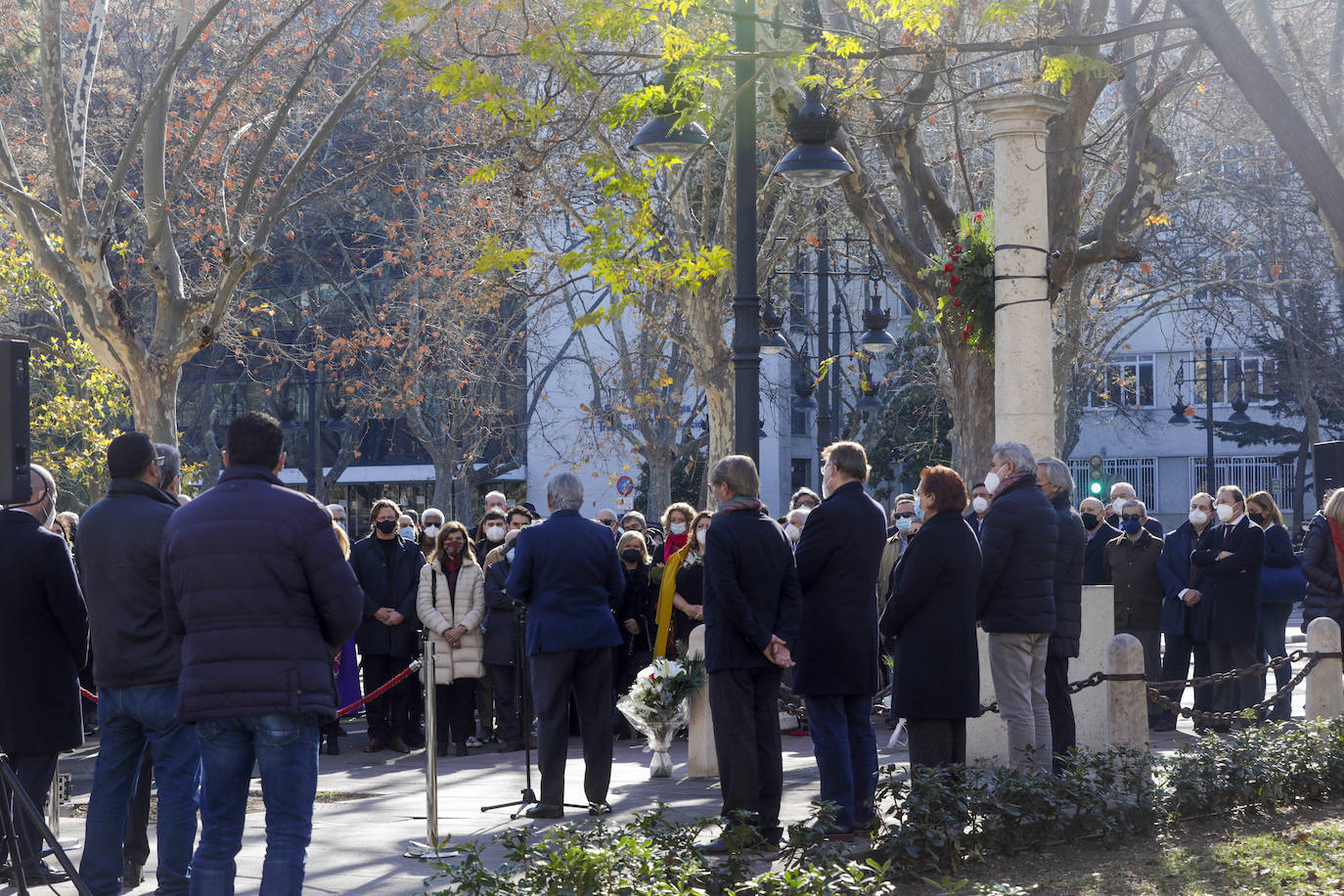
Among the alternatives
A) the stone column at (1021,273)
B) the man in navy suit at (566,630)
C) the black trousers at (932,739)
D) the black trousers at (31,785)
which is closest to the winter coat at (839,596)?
the black trousers at (932,739)

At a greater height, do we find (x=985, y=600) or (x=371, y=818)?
(x=985, y=600)

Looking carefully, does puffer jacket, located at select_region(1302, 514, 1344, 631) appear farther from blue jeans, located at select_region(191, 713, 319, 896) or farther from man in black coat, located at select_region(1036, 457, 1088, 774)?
blue jeans, located at select_region(191, 713, 319, 896)

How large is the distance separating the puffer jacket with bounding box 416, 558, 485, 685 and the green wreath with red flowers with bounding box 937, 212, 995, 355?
4.67 m

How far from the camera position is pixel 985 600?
28.9 ft

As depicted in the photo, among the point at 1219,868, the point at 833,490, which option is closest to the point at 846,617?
the point at 833,490

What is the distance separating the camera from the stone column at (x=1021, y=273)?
1143 cm

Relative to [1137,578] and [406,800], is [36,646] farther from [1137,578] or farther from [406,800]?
[1137,578]

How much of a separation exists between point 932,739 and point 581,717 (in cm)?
220

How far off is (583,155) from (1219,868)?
632cm

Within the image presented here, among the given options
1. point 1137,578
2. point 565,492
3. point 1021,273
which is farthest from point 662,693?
point 1137,578

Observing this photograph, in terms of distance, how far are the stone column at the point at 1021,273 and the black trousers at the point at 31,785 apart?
693cm

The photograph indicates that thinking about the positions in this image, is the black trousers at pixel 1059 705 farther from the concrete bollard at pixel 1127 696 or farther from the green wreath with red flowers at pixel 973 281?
the green wreath with red flowers at pixel 973 281

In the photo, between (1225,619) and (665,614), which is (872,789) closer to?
(665,614)

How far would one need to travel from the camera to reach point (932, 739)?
8.01m
